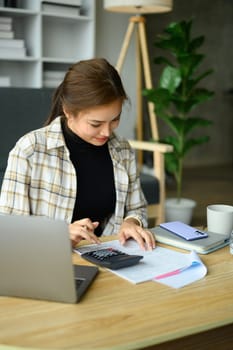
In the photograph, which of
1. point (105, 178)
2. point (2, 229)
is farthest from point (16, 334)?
point (105, 178)

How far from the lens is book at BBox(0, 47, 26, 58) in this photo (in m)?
3.37

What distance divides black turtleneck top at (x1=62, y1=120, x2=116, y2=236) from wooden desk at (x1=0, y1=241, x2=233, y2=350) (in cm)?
59

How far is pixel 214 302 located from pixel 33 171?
2.45 ft

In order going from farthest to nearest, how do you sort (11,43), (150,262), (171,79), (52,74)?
(52,74) < (11,43) < (171,79) < (150,262)

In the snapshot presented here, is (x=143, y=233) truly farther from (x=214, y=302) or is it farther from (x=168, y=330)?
(x=168, y=330)

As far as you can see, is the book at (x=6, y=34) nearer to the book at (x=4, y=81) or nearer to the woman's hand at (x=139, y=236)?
the book at (x=4, y=81)

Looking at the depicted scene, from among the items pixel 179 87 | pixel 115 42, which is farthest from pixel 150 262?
pixel 115 42

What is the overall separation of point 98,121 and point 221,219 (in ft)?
1.45

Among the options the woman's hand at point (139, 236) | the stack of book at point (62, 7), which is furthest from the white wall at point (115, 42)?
the woman's hand at point (139, 236)

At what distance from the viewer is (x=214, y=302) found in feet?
3.07

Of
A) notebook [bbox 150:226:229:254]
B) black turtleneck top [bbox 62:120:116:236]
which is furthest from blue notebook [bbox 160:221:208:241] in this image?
black turtleneck top [bbox 62:120:116:236]

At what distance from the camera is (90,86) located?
1.46m

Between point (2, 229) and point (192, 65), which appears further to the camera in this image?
point (192, 65)

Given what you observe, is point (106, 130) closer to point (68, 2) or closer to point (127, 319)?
point (127, 319)
